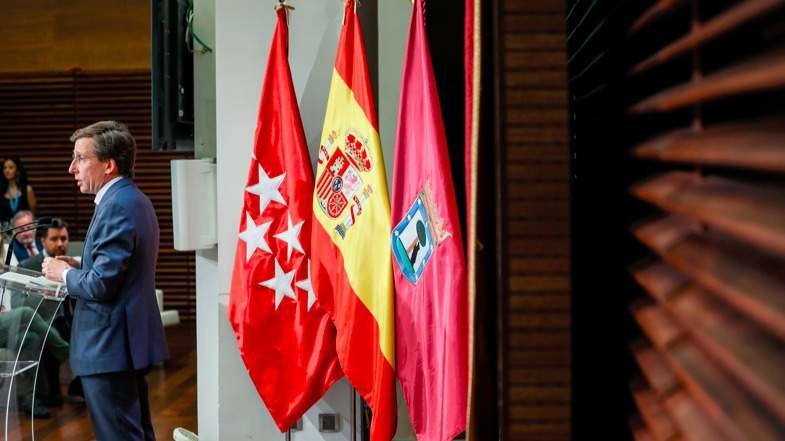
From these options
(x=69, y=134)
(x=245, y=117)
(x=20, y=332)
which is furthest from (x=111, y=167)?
(x=69, y=134)

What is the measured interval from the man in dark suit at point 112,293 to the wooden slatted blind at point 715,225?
2.71m

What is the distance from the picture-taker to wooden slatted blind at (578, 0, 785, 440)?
452 millimetres

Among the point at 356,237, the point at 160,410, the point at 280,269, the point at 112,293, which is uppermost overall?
the point at 356,237

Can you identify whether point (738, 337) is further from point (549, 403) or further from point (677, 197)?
point (549, 403)

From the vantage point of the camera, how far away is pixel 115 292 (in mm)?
3168

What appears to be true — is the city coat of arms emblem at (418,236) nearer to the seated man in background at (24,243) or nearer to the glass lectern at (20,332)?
the glass lectern at (20,332)

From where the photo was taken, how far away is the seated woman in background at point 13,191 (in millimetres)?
7012

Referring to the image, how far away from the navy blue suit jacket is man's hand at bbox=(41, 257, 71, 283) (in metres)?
0.07

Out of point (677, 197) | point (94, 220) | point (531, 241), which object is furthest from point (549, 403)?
point (94, 220)

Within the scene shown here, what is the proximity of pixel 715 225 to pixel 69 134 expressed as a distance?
8705 millimetres

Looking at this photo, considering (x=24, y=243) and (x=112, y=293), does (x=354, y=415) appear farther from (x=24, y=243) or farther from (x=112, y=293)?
(x=24, y=243)

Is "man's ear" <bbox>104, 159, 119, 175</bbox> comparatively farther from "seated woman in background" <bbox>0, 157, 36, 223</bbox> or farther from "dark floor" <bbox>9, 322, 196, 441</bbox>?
"seated woman in background" <bbox>0, 157, 36, 223</bbox>

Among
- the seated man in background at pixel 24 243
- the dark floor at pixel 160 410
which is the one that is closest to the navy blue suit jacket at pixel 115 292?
the dark floor at pixel 160 410

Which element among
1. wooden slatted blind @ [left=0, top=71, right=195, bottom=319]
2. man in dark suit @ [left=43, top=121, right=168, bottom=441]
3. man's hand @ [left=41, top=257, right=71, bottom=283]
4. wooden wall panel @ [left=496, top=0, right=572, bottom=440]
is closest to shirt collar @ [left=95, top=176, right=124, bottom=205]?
man in dark suit @ [left=43, top=121, right=168, bottom=441]
